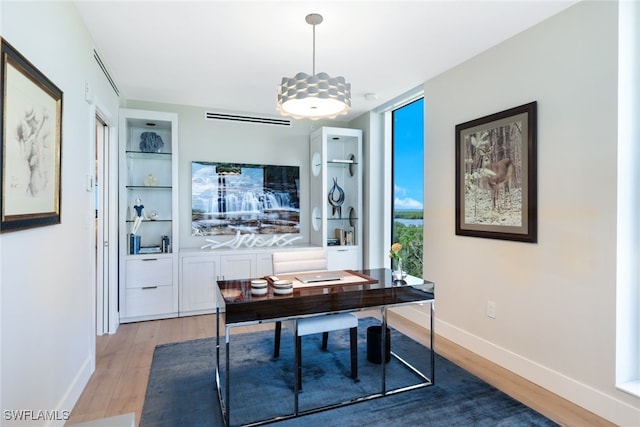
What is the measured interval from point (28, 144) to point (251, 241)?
314cm

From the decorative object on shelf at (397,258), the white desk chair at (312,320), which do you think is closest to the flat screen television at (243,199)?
the white desk chair at (312,320)

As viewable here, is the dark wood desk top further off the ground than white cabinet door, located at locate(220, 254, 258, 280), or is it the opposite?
the dark wood desk top

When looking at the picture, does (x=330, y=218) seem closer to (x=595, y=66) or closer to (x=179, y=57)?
(x=179, y=57)

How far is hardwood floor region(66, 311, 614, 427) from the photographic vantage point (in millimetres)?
2170

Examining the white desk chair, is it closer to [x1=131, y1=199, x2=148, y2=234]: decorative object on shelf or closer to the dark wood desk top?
the dark wood desk top

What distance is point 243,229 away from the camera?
4691mm

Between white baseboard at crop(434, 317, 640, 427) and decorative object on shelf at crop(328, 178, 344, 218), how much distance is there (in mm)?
2189

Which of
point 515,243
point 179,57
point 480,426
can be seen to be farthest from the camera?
point 179,57

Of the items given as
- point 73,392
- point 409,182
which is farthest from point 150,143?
point 409,182

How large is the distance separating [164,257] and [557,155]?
3895 millimetres

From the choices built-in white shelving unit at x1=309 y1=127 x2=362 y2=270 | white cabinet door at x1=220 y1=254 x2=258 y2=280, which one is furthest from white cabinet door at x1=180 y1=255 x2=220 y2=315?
built-in white shelving unit at x1=309 y1=127 x2=362 y2=270

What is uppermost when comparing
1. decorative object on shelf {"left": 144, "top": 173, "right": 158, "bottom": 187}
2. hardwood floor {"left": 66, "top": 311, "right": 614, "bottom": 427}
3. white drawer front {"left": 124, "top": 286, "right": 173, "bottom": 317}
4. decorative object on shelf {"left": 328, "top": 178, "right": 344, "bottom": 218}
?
decorative object on shelf {"left": 144, "top": 173, "right": 158, "bottom": 187}

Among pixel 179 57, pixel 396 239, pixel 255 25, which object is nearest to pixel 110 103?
pixel 179 57

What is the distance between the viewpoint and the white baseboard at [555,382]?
79.9 inches
